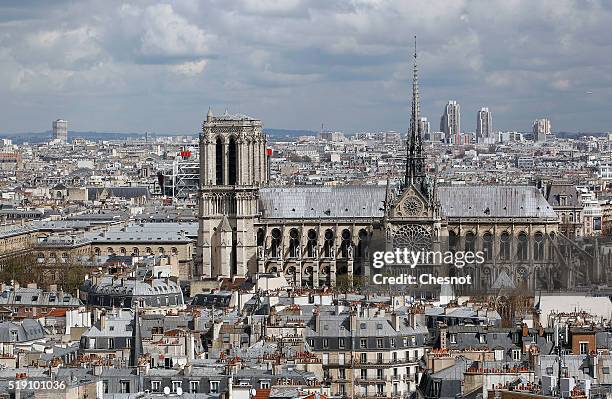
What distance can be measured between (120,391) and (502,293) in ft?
112

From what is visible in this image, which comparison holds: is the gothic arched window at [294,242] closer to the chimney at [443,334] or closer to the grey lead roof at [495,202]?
the grey lead roof at [495,202]

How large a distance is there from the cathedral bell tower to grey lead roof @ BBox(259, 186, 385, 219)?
1328 mm

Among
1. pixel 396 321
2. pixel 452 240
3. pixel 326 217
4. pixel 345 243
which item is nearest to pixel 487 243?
pixel 452 240

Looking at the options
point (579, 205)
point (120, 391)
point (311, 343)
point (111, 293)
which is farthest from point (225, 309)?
point (579, 205)

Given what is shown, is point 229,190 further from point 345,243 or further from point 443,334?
point 443,334

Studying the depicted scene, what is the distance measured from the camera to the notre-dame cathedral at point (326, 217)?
110875 mm

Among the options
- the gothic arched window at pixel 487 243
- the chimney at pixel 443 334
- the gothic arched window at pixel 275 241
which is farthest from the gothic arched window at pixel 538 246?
the chimney at pixel 443 334

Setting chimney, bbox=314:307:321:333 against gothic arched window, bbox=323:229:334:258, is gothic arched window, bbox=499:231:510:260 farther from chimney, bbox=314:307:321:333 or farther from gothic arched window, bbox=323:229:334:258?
chimney, bbox=314:307:321:333

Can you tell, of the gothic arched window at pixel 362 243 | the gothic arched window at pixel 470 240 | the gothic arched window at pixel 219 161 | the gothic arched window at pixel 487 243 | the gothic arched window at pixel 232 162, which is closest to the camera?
the gothic arched window at pixel 487 243

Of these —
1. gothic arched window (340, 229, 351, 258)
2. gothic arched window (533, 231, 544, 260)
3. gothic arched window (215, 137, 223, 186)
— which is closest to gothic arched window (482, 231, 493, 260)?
gothic arched window (533, 231, 544, 260)

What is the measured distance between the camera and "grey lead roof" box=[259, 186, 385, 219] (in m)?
114

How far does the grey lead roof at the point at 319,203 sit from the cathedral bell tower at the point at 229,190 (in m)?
1.33

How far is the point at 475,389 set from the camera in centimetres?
4706

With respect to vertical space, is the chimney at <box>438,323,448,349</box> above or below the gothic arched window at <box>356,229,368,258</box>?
below
